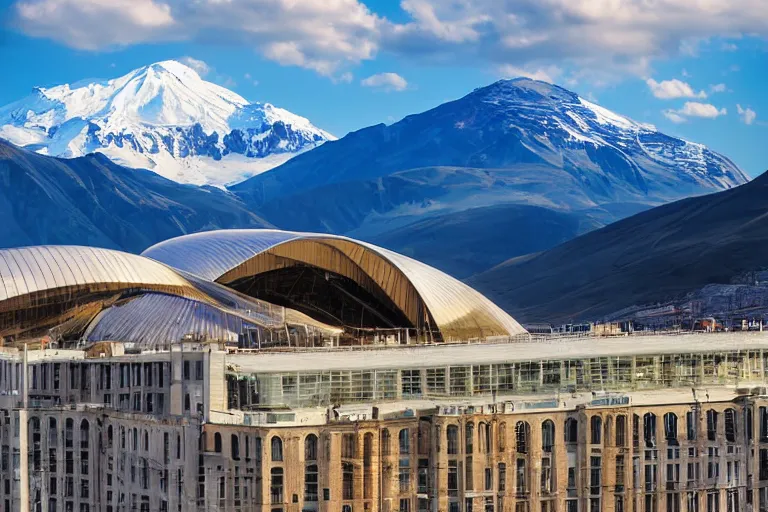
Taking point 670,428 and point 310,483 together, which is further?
point 670,428

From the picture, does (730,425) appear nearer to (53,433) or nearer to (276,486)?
(276,486)

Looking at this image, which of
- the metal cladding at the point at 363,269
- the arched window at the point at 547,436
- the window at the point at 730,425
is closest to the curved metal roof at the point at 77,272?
the metal cladding at the point at 363,269

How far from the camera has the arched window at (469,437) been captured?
7100 centimetres

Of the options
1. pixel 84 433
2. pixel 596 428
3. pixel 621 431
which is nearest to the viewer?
pixel 596 428

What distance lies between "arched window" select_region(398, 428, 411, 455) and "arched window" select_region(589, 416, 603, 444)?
27.8ft

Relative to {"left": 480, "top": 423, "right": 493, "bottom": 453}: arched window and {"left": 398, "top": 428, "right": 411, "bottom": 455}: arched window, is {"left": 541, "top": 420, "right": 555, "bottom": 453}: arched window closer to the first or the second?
{"left": 480, "top": 423, "right": 493, "bottom": 453}: arched window

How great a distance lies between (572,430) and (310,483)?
12358 millimetres

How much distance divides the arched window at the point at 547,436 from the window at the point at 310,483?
10.7 metres

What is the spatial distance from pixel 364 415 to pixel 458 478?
450cm

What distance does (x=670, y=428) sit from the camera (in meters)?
77.1

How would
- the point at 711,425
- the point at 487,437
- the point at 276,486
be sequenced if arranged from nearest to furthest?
1. the point at 276,486
2. the point at 487,437
3. the point at 711,425

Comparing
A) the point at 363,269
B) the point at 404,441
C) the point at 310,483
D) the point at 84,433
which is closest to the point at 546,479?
the point at 404,441

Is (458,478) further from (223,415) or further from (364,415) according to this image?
(223,415)

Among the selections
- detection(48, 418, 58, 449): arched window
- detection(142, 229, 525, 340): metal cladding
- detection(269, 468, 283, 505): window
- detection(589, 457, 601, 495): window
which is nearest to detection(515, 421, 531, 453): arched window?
detection(589, 457, 601, 495): window
